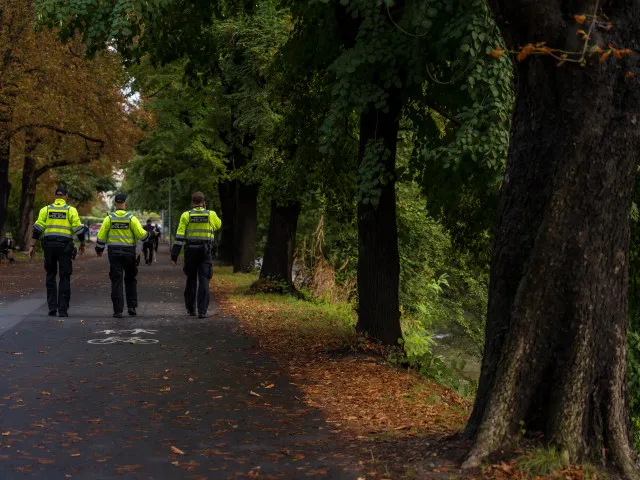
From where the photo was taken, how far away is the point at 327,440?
7.28m

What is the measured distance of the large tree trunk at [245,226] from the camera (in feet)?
97.5

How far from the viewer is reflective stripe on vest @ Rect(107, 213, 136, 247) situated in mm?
15609

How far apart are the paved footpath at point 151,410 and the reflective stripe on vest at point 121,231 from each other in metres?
1.74

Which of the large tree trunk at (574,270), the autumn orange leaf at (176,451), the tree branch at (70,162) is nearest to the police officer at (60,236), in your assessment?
the autumn orange leaf at (176,451)

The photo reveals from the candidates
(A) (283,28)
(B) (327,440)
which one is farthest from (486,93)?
(A) (283,28)

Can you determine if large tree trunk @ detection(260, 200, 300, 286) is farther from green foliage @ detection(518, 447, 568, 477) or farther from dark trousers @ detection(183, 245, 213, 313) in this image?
green foliage @ detection(518, 447, 568, 477)

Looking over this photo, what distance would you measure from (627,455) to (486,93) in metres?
4.71

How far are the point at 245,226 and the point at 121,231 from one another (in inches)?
569

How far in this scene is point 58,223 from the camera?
15539mm

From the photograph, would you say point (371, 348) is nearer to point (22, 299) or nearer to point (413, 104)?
point (413, 104)

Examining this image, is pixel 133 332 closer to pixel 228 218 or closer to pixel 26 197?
pixel 228 218

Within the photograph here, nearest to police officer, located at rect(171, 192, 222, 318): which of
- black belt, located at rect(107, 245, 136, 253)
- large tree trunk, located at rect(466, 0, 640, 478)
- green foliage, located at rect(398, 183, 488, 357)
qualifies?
black belt, located at rect(107, 245, 136, 253)

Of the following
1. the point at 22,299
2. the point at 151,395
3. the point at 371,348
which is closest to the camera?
the point at 151,395

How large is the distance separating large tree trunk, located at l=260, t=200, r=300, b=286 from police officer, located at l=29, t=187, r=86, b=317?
6991mm
